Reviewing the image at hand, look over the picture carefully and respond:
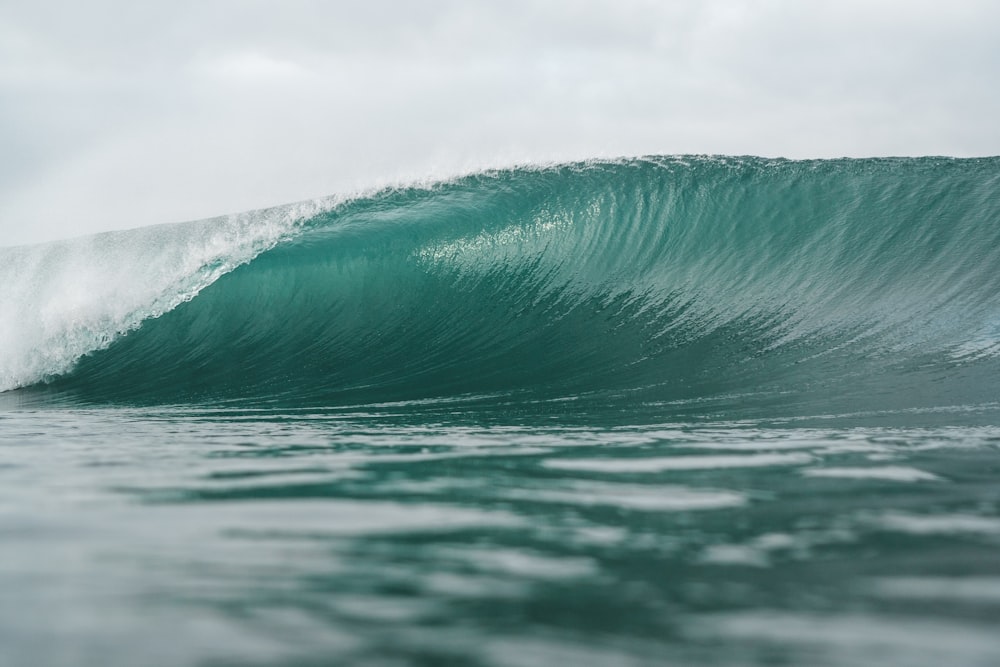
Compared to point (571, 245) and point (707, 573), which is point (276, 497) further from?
point (571, 245)

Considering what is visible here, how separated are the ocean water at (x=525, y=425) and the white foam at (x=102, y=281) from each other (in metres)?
0.04

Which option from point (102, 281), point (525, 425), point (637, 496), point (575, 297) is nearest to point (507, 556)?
point (637, 496)

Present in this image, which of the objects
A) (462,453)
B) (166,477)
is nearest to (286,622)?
(166,477)

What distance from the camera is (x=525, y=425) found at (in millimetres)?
4637

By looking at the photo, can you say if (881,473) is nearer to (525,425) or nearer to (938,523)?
(938,523)

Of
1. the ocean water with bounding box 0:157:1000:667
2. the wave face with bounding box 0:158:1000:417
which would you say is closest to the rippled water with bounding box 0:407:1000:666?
the ocean water with bounding box 0:157:1000:667

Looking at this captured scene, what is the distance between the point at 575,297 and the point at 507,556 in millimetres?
6714

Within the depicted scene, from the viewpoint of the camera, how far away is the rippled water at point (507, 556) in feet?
4.58

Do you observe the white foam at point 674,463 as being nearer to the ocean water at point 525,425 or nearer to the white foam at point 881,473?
the ocean water at point 525,425

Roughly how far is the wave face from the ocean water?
1.7 inches

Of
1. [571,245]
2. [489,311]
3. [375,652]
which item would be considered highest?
[571,245]

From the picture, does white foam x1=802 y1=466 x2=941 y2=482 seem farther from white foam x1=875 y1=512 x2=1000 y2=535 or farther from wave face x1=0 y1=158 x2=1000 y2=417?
wave face x1=0 y1=158 x2=1000 y2=417

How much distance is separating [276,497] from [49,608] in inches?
40.0

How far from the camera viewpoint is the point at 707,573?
178 cm
